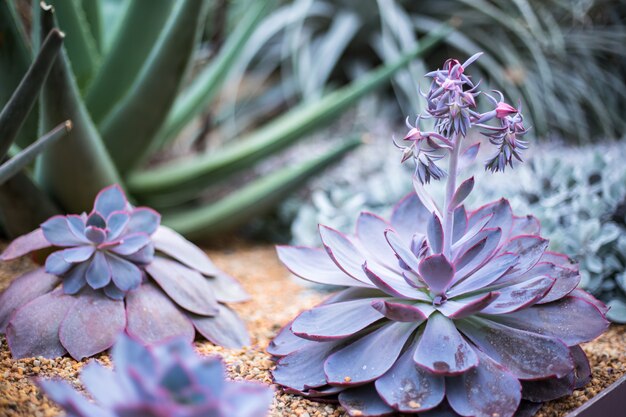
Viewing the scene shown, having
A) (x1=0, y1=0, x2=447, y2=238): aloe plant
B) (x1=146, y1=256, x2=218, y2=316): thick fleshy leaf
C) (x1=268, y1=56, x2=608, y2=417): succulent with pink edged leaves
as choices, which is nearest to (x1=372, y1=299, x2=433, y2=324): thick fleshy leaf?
(x1=268, y1=56, x2=608, y2=417): succulent with pink edged leaves

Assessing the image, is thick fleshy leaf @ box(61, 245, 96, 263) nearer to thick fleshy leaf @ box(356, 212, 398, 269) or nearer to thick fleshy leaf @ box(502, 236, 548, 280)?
thick fleshy leaf @ box(356, 212, 398, 269)

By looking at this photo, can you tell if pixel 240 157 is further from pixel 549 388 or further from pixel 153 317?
pixel 549 388

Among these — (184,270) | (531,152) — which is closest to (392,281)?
(184,270)

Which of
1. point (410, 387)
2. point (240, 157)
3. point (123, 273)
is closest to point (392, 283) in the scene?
point (410, 387)

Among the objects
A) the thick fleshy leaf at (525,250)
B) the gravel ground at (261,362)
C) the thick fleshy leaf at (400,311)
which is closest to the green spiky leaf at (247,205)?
the gravel ground at (261,362)

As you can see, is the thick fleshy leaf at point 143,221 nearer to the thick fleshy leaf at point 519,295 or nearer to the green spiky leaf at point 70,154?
the green spiky leaf at point 70,154

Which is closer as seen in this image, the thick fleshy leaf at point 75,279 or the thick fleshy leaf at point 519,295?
the thick fleshy leaf at point 519,295

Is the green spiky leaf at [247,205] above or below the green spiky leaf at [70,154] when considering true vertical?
below
